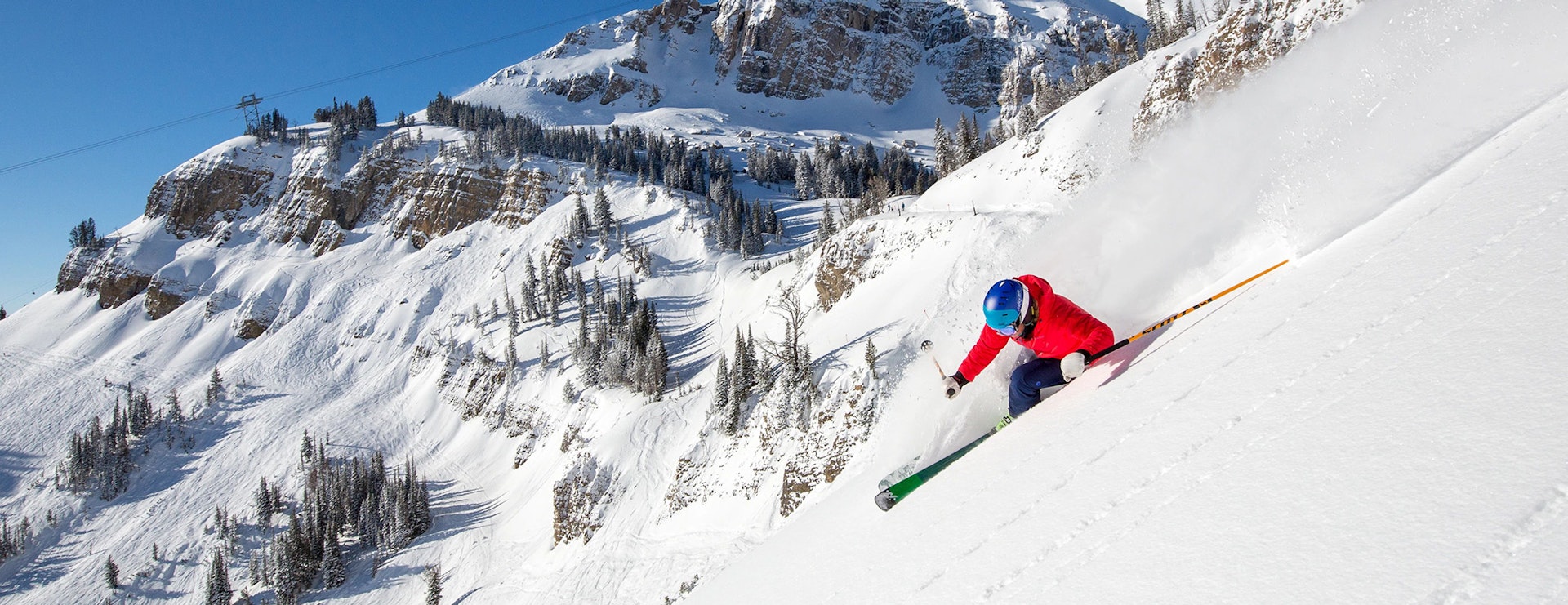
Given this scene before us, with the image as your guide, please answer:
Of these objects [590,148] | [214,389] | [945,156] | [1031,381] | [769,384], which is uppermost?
[1031,381]

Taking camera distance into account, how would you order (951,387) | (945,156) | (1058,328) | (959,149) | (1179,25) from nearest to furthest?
(1058,328)
(951,387)
(959,149)
(945,156)
(1179,25)

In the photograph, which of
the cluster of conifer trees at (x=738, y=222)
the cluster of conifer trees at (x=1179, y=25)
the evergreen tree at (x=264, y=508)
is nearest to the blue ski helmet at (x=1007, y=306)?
the cluster of conifer trees at (x=738, y=222)

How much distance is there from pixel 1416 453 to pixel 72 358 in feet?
457

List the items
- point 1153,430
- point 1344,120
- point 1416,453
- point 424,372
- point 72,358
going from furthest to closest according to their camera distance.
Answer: point 72,358 < point 424,372 < point 1344,120 < point 1153,430 < point 1416,453

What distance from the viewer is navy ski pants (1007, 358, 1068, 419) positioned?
279 inches

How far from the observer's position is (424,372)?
7388cm

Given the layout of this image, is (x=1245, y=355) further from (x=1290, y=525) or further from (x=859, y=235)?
(x=859, y=235)

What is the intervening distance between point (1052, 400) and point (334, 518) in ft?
219

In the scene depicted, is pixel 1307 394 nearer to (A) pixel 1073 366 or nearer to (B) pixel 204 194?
(A) pixel 1073 366

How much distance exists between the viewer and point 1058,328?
7.05 metres

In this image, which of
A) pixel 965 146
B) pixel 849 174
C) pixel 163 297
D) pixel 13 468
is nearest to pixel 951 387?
pixel 965 146

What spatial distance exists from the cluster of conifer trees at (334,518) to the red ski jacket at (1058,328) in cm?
5498

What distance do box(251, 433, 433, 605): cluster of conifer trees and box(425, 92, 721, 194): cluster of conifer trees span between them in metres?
54.6

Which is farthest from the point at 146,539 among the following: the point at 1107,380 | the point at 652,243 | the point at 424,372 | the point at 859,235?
the point at 1107,380
